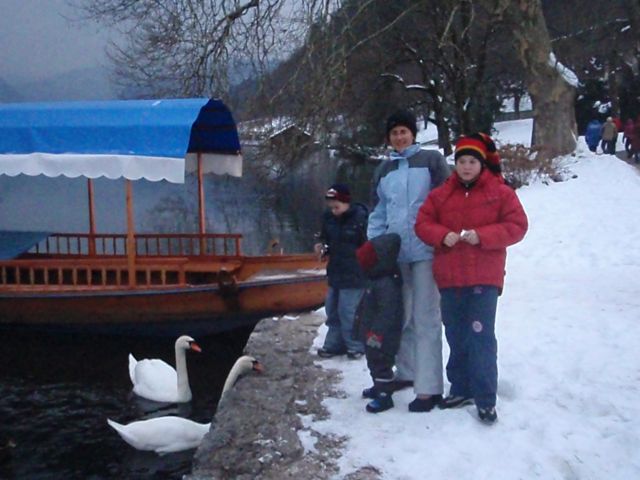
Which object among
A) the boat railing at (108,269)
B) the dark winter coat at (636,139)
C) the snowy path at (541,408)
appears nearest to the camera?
the snowy path at (541,408)

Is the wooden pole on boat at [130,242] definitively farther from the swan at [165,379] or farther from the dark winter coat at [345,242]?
the dark winter coat at [345,242]

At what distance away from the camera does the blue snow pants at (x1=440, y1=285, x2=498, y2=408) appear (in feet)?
14.4

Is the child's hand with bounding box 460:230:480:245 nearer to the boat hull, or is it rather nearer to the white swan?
the white swan

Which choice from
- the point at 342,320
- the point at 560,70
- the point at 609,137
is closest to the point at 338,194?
the point at 342,320

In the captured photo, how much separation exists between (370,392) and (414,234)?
1.11m

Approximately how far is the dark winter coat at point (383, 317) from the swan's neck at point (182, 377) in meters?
3.96

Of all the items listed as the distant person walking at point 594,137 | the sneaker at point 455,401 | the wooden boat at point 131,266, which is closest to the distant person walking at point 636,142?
the distant person walking at point 594,137

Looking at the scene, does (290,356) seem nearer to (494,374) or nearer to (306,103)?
(494,374)

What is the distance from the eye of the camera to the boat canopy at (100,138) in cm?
929

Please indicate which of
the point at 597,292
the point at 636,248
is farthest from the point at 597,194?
the point at 597,292

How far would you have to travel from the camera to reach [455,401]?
473 cm

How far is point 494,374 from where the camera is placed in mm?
4426

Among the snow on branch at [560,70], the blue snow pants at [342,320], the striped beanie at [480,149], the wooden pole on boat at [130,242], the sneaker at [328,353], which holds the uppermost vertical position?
the snow on branch at [560,70]

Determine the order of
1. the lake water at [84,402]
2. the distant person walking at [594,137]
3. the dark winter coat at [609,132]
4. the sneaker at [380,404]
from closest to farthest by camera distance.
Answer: the sneaker at [380,404] → the lake water at [84,402] → the dark winter coat at [609,132] → the distant person walking at [594,137]
